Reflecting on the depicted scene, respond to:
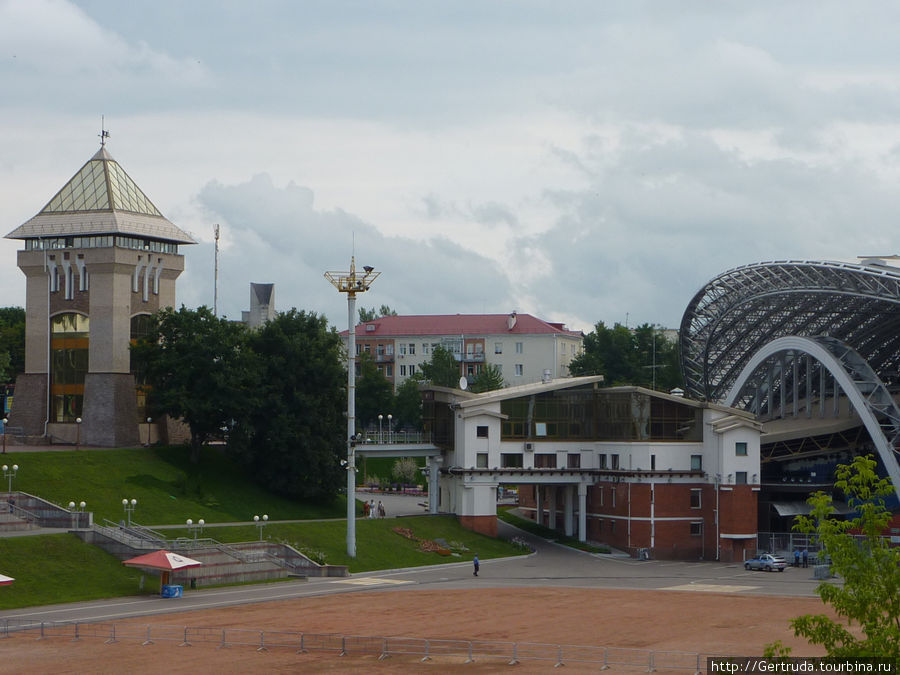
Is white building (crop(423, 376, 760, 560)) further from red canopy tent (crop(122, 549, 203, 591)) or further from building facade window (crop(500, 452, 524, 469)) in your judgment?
red canopy tent (crop(122, 549, 203, 591))

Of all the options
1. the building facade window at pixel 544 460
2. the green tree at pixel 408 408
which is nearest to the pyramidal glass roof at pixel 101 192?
the building facade window at pixel 544 460

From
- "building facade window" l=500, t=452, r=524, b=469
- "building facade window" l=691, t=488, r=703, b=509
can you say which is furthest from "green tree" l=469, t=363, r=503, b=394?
"building facade window" l=691, t=488, r=703, b=509

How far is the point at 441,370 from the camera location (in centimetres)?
14975

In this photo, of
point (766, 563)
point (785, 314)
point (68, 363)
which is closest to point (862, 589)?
point (766, 563)

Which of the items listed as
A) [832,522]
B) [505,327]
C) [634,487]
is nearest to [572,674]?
[832,522]

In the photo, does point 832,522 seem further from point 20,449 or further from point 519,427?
point 20,449

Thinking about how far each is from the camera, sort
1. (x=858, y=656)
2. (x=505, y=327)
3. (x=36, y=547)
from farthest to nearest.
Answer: (x=505, y=327), (x=36, y=547), (x=858, y=656)

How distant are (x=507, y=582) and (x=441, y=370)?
83147mm

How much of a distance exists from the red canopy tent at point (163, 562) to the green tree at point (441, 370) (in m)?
88.6

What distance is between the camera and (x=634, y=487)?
8550cm

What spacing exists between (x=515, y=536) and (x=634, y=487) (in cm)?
1130

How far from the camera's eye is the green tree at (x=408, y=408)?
14012cm

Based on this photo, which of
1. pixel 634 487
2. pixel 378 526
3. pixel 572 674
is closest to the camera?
pixel 572 674

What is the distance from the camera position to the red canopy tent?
189ft
